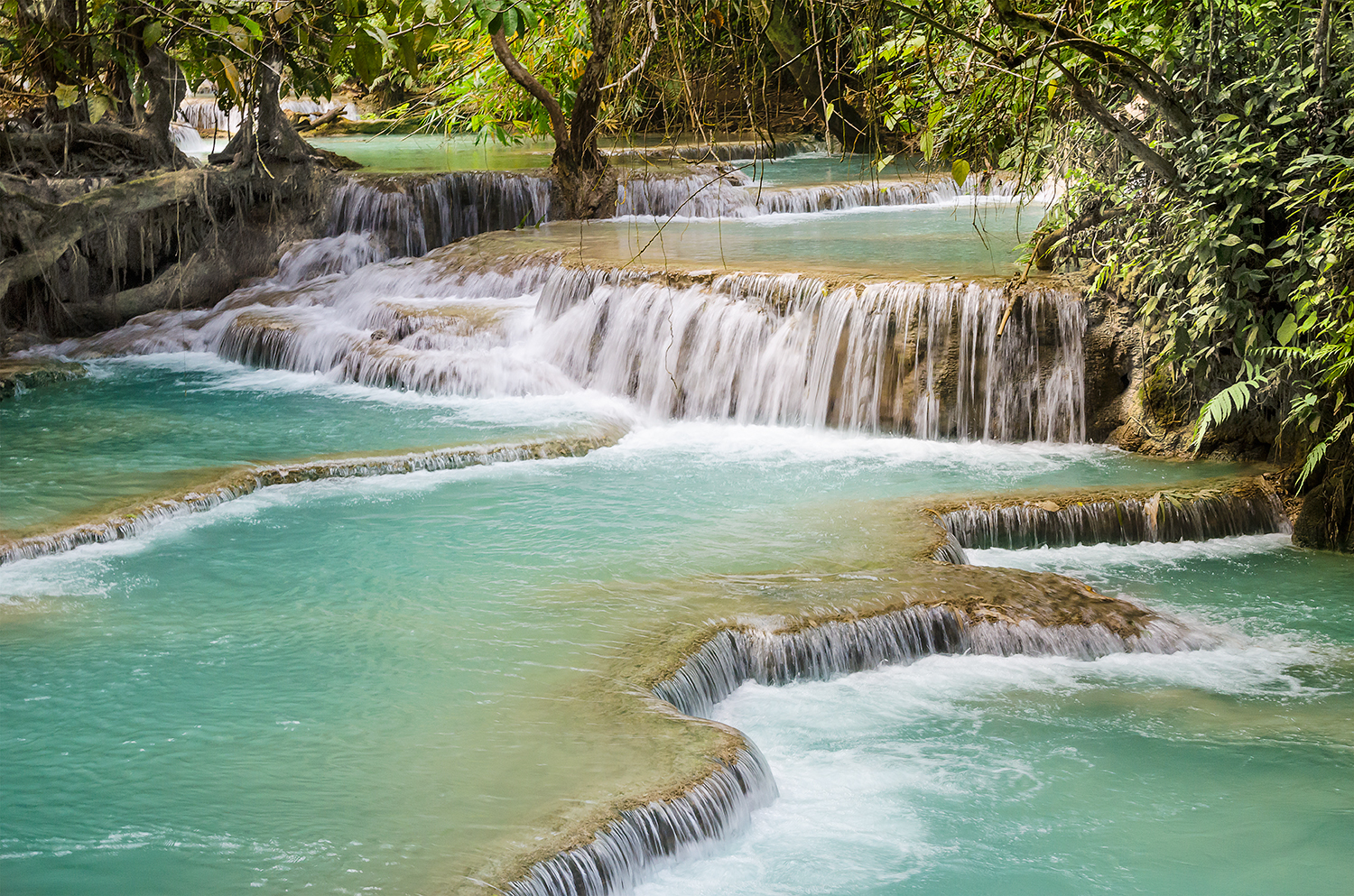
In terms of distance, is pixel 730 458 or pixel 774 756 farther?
pixel 730 458

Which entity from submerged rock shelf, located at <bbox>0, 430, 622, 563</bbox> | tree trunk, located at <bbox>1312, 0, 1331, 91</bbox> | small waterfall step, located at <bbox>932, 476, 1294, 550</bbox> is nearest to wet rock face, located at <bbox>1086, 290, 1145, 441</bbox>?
small waterfall step, located at <bbox>932, 476, 1294, 550</bbox>

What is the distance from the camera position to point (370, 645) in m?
5.80

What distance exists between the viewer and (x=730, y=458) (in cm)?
902

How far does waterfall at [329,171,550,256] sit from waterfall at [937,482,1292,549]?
809cm

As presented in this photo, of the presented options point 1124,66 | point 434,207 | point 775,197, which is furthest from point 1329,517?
point 434,207

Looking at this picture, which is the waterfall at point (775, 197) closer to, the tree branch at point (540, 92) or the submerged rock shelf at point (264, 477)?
the tree branch at point (540, 92)

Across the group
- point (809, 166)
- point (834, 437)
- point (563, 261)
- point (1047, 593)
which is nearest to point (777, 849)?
point (1047, 593)

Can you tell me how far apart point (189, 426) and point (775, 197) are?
25.8ft

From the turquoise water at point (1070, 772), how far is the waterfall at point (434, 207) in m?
9.61

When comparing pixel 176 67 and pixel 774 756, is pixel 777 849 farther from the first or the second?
pixel 176 67

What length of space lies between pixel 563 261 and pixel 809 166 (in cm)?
793

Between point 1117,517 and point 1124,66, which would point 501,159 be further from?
point 1124,66

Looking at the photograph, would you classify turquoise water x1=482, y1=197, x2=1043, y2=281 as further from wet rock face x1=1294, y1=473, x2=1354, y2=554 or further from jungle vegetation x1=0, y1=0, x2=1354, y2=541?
wet rock face x1=1294, y1=473, x2=1354, y2=554

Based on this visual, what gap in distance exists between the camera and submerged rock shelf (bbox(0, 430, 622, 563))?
22.9 feet
